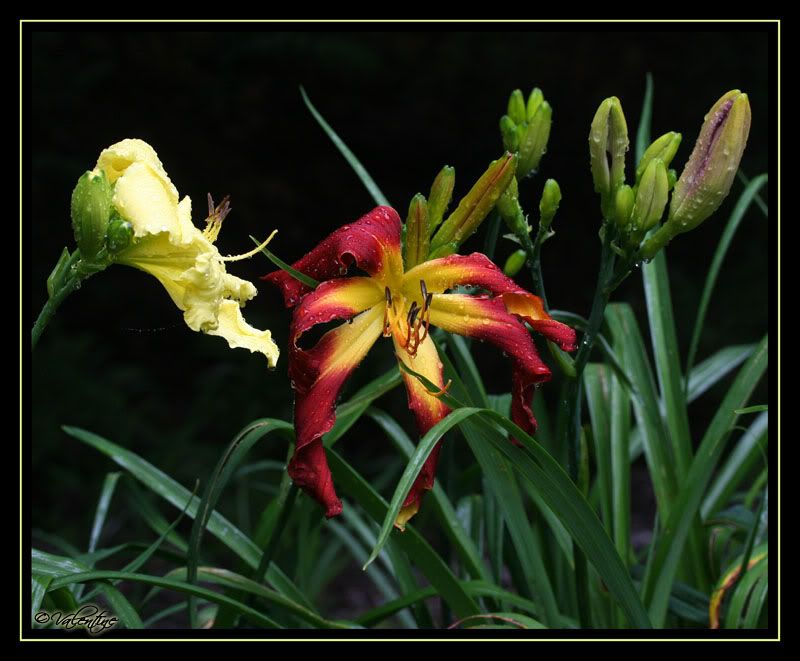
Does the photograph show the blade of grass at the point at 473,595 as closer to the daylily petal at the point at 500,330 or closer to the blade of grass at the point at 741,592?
the blade of grass at the point at 741,592

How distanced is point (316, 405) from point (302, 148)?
6.27ft

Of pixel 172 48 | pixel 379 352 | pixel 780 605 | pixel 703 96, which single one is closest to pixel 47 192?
pixel 172 48

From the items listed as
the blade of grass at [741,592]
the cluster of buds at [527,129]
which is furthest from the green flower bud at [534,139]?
the blade of grass at [741,592]

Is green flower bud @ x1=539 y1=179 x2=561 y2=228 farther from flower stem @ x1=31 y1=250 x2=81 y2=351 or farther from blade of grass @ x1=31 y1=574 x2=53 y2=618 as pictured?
blade of grass @ x1=31 y1=574 x2=53 y2=618

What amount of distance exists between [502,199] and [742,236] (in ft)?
6.36

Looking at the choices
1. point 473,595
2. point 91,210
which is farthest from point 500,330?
point 473,595

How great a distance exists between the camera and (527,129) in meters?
1.04

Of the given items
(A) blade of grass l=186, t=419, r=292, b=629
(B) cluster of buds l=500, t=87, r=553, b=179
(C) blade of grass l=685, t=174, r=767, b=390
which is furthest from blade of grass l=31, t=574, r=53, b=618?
(C) blade of grass l=685, t=174, r=767, b=390

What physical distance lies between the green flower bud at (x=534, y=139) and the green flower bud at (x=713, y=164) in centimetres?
15

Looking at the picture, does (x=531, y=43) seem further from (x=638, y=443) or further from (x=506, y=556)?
(x=506, y=556)

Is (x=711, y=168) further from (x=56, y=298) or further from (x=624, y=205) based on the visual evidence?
(x=56, y=298)

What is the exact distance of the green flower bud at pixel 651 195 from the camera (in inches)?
37.2

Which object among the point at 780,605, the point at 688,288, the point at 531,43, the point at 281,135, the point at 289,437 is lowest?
the point at 780,605

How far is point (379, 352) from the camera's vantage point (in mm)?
2373
